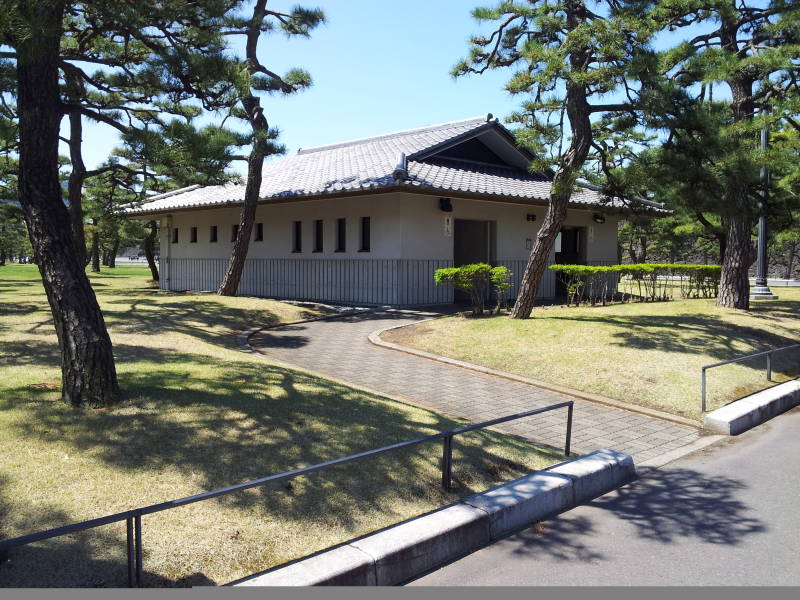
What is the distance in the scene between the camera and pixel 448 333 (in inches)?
486

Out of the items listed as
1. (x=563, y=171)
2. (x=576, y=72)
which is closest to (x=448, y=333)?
(x=563, y=171)

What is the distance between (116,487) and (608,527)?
11.8ft

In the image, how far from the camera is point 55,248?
5711 millimetres

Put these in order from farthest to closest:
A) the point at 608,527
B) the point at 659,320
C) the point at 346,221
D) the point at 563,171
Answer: the point at 346,221 < the point at 659,320 < the point at 563,171 < the point at 608,527

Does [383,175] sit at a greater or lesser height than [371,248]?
greater

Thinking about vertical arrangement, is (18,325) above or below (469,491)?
above

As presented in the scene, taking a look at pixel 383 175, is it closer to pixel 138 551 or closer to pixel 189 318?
pixel 189 318

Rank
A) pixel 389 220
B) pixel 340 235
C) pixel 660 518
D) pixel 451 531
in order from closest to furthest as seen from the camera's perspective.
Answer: pixel 451 531 < pixel 660 518 < pixel 389 220 < pixel 340 235

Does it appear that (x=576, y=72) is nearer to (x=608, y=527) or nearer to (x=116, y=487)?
(x=608, y=527)

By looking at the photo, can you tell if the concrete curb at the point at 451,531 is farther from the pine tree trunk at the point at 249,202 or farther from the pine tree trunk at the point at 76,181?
the pine tree trunk at the point at 76,181

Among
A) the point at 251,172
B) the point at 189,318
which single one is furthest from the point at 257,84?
the point at 189,318

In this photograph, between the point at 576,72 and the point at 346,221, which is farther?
the point at 346,221

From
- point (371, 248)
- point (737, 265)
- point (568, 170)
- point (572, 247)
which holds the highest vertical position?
point (568, 170)

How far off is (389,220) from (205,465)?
12674 mm
